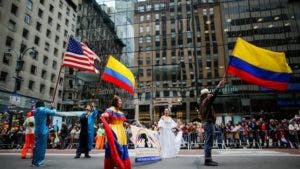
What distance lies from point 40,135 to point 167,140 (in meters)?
4.36

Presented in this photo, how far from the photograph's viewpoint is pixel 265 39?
136 feet

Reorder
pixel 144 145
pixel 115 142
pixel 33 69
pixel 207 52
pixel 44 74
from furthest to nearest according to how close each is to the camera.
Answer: pixel 207 52
pixel 44 74
pixel 33 69
pixel 144 145
pixel 115 142

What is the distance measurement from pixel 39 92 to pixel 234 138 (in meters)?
30.8

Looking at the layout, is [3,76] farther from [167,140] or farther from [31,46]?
[167,140]

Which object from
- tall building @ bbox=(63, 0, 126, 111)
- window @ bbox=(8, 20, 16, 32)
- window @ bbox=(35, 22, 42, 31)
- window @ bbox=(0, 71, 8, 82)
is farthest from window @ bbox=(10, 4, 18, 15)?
tall building @ bbox=(63, 0, 126, 111)

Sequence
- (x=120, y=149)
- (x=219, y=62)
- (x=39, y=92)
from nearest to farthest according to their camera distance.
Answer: (x=120, y=149) → (x=39, y=92) → (x=219, y=62)

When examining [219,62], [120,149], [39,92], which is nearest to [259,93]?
[219,62]

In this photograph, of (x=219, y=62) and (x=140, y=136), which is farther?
(x=219, y=62)

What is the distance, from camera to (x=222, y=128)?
60.3ft

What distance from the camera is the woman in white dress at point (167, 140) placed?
946 centimetres

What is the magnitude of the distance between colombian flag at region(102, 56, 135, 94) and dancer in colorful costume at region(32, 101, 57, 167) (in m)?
3.15

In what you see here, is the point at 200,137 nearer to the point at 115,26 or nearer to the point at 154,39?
the point at 154,39

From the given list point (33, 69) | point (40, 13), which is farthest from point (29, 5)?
point (33, 69)

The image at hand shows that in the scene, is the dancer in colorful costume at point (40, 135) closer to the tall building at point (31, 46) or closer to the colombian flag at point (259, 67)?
the colombian flag at point (259, 67)
